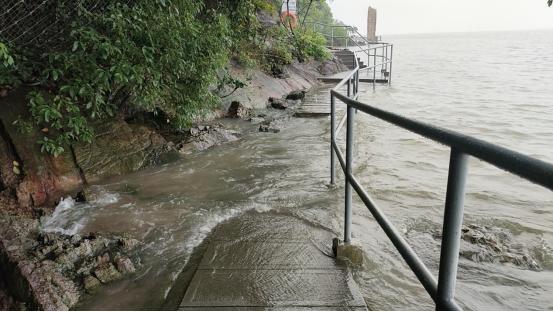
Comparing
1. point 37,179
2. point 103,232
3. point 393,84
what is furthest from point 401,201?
point 393,84

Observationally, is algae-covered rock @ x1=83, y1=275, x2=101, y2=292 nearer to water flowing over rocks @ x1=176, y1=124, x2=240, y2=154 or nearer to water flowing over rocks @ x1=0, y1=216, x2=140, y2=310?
water flowing over rocks @ x1=0, y1=216, x2=140, y2=310

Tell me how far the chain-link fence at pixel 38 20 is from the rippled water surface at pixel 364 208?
174 cm

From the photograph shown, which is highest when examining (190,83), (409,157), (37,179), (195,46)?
(195,46)

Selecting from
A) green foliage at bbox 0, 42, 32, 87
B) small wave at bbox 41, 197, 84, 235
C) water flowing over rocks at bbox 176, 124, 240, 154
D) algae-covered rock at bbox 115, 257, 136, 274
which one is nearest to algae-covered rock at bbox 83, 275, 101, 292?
algae-covered rock at bbox 115, 257, 136, 274

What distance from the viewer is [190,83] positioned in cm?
562

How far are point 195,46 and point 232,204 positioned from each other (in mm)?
2206

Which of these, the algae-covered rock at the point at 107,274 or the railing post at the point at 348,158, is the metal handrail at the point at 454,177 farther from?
the algae-covered rock at the point at 107,274

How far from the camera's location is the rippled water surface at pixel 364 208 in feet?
8.70

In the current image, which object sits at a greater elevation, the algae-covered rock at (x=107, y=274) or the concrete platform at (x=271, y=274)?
the concrete platform at (x=271, y=274)

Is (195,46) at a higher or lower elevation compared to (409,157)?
higher

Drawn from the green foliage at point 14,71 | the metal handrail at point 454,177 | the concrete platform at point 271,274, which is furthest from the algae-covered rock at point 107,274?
the green foliage at point 14,71

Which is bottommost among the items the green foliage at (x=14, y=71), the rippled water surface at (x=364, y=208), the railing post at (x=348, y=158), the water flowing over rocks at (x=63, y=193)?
the rippled water surface at (x=364, y=208)

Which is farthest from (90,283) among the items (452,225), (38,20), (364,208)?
(38,20)

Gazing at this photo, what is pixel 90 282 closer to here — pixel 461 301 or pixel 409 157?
pixel 461 301
